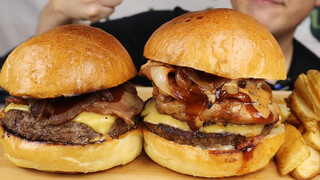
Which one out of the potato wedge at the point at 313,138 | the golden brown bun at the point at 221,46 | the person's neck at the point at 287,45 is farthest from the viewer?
the person's neck at the point at 287,45

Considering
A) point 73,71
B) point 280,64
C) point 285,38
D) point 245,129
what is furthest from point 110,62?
point 285,38

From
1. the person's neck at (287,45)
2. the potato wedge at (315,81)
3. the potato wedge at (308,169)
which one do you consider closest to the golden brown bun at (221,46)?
the potato wedge at (315,81)

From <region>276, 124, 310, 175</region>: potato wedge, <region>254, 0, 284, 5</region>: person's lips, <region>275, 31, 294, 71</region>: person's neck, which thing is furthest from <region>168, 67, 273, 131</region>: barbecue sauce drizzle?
<region>275, 31, 294, 71</region>: person's neck

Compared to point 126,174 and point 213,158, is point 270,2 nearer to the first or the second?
point 213,158

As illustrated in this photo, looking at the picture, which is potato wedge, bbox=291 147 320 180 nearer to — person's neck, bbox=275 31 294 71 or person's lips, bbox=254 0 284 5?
person's lips, bbox=254 0 284 5

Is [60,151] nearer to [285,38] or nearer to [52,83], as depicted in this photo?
[52,83]

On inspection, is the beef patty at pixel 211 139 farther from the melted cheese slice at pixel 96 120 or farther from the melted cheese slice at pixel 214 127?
the melted cheese slice at pixel 96 120

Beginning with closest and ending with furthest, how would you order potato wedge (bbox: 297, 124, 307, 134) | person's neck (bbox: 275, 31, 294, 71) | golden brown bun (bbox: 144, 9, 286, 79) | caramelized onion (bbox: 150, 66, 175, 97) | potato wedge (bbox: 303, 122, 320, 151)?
golden brown bun (bbox: 144, 9, 286, 79) → caramelized onion (bbox: 150, 66, 175, 97) → potato wedge (bbox: 303, 122, 320, 151) → potato wedge (bbox: 297, 124, 307, 134) → person's neck (bbox: 275, 31, 294, 71)
